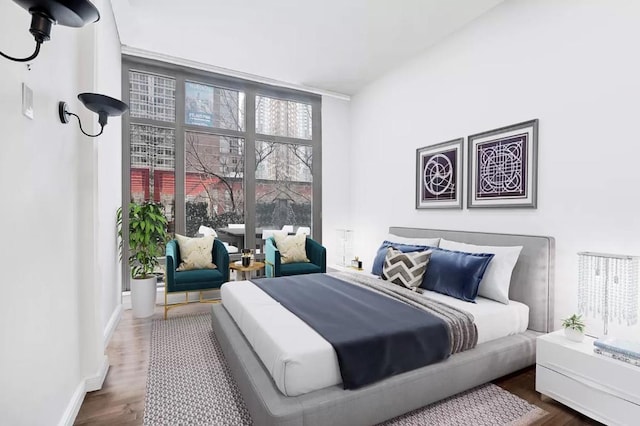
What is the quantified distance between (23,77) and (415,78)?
3.92 meters

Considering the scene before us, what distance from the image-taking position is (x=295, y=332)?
1.95 metres

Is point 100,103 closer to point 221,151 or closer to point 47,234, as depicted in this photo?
point 47,234

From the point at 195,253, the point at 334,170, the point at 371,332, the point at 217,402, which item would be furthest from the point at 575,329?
the point at 334,170

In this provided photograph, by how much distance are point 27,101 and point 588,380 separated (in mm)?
3249

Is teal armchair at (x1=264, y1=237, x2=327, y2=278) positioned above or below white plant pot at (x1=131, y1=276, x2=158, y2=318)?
above

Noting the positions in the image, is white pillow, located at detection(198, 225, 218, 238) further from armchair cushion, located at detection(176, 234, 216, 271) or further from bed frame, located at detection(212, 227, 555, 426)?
bed frame, located at detection(212, 227, 555, 426)

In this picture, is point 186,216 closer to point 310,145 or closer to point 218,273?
point 218,273

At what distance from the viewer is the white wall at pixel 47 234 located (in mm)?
1199

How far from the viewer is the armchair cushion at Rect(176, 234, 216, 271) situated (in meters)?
3.85

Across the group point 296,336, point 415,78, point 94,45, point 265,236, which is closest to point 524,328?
point 296,336

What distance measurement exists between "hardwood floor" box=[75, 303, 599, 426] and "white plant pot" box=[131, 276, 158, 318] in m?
0.48

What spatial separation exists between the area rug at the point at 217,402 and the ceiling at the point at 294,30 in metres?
3.28

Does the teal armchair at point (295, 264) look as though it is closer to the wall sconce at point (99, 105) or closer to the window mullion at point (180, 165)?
the window mullion at point (180, 165)

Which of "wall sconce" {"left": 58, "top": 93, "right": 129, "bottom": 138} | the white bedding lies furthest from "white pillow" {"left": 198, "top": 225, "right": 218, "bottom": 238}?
"wall sconce" {"left": 58, "top": 93, "right": 129, "bottom": 138}
